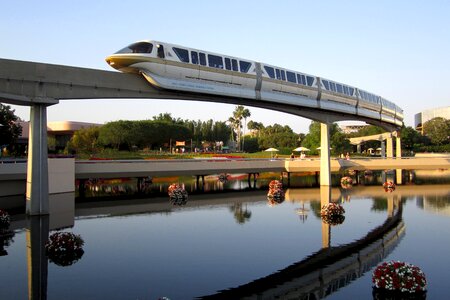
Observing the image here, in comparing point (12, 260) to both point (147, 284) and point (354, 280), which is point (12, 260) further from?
point (354, 280)

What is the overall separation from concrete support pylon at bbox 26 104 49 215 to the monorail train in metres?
5.67

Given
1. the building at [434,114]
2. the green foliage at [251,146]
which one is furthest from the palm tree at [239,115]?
the building at [434,114]

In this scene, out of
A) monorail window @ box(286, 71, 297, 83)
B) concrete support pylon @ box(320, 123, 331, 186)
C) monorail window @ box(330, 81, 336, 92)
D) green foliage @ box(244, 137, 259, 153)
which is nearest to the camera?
monorail window @ box(286, 71, 297, 83)

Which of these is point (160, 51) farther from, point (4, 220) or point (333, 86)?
point (333, 86)

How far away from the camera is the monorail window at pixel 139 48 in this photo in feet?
89.2

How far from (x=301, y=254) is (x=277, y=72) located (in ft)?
73.7

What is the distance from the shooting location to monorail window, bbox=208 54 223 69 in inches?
1217

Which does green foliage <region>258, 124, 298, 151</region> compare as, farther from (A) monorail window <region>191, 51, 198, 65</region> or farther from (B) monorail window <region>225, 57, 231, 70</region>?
(A) monorail window <region>191, 51, 198, 65</region>

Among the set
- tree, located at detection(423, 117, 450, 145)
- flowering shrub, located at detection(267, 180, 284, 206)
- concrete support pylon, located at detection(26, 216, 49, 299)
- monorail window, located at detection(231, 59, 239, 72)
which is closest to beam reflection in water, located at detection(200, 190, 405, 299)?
concrete support pylon, located at detection(26, 216, 49, 299)

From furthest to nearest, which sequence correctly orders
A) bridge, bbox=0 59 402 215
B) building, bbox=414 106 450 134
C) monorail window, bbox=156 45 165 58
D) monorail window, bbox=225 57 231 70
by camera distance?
building, bbox=414 106 450 134
monorail window, bbox=225 57 231 70
monorail window, bbox=156 45 165 58
bridge, bbox=0 59 402 215

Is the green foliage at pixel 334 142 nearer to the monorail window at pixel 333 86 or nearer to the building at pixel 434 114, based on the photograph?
the monorail window at pixel 333 86

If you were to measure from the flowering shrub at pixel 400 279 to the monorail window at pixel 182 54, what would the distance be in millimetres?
20299

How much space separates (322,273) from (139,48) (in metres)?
18.9

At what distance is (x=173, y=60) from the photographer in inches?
1118
